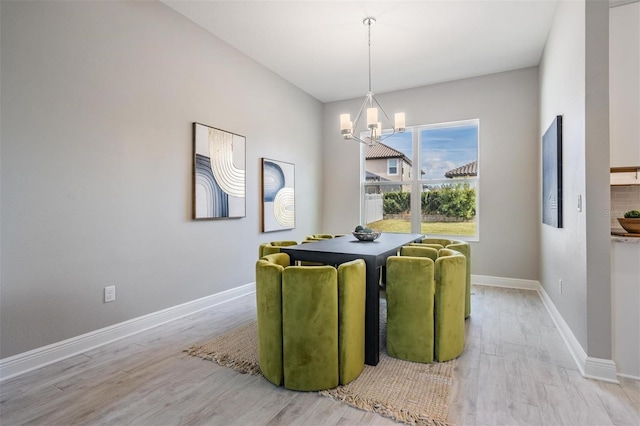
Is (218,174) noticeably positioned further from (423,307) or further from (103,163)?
(423,307)

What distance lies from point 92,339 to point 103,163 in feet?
4.49

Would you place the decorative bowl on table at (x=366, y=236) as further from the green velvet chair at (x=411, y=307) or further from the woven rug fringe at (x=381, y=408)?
the woven rug fringe at (x=381, y=408)

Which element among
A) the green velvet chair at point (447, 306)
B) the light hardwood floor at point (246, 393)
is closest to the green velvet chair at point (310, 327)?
the light hardwood floor at point (246, 393)

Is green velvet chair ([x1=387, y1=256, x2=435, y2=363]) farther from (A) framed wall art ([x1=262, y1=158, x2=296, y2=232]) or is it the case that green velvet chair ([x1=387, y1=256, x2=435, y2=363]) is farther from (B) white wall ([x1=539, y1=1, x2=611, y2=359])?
(A) framed wall art ([x1=262, y1=158, x2=296, y2=232])

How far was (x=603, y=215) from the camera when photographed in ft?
6.45

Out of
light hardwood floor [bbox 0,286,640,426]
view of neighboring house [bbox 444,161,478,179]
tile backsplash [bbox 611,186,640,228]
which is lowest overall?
light hardwood floor [bbox 0,286,640,426]

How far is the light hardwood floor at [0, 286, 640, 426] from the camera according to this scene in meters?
1.62

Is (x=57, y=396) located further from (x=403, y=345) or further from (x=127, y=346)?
(x=403, y=345)

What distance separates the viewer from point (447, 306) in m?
2.19

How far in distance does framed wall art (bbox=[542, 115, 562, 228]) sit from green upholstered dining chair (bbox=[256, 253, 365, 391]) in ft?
6.52

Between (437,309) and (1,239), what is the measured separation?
2847mm

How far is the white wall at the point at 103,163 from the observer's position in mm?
2072

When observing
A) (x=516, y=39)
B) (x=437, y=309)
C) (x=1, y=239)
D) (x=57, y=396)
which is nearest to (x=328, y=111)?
(x=516, y=39)

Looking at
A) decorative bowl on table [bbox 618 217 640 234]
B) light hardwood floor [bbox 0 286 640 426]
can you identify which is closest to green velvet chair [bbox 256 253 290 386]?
light hardwood floor [bbox 0 286 640 426]
